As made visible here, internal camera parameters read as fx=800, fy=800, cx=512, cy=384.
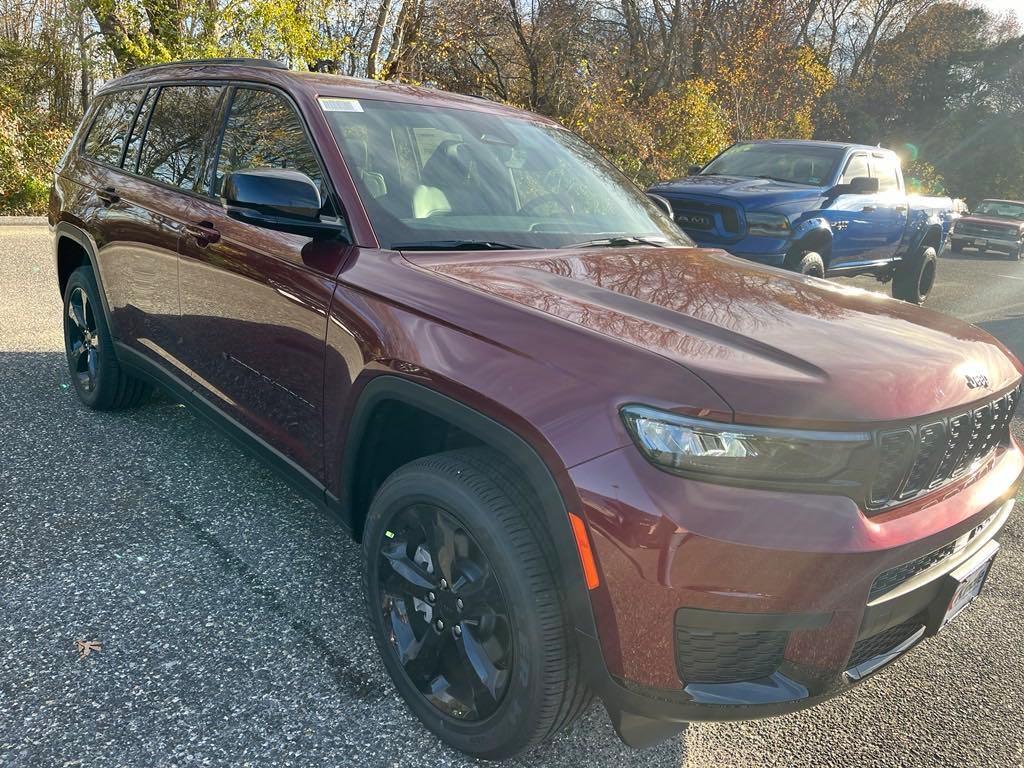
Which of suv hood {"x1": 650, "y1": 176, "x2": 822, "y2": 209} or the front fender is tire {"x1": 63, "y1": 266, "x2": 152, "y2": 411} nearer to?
suv hood {"x1": 650, "y1": 176, "x2": 822, "y2": 209}

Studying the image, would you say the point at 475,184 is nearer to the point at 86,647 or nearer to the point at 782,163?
the point at 86,647

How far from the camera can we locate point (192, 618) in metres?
2.65

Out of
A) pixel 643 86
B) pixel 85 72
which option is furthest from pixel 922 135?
pixel 85 72

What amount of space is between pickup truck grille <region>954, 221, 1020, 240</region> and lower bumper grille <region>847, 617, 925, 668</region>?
23.1 meters

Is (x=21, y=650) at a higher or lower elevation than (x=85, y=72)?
lower

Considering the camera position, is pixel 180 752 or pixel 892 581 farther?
pixel 180 752

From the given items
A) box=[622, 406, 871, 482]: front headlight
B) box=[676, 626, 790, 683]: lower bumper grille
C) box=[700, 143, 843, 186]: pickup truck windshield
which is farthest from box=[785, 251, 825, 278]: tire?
box=[676, 626, 790, 683]: lower bumper grille

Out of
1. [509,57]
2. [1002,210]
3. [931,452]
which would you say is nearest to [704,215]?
[931,452]

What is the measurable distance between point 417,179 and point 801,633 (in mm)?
1869

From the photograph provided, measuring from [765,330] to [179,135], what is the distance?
2.75 m

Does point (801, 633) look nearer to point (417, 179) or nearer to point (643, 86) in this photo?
point (417, 179)

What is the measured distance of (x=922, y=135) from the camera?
36812mm

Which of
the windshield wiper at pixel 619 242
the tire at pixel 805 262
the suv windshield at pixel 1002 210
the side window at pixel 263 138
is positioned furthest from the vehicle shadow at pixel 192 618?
the suv windshield at pixel 1002 210

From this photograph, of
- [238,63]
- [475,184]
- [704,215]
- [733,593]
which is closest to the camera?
[733,593]
